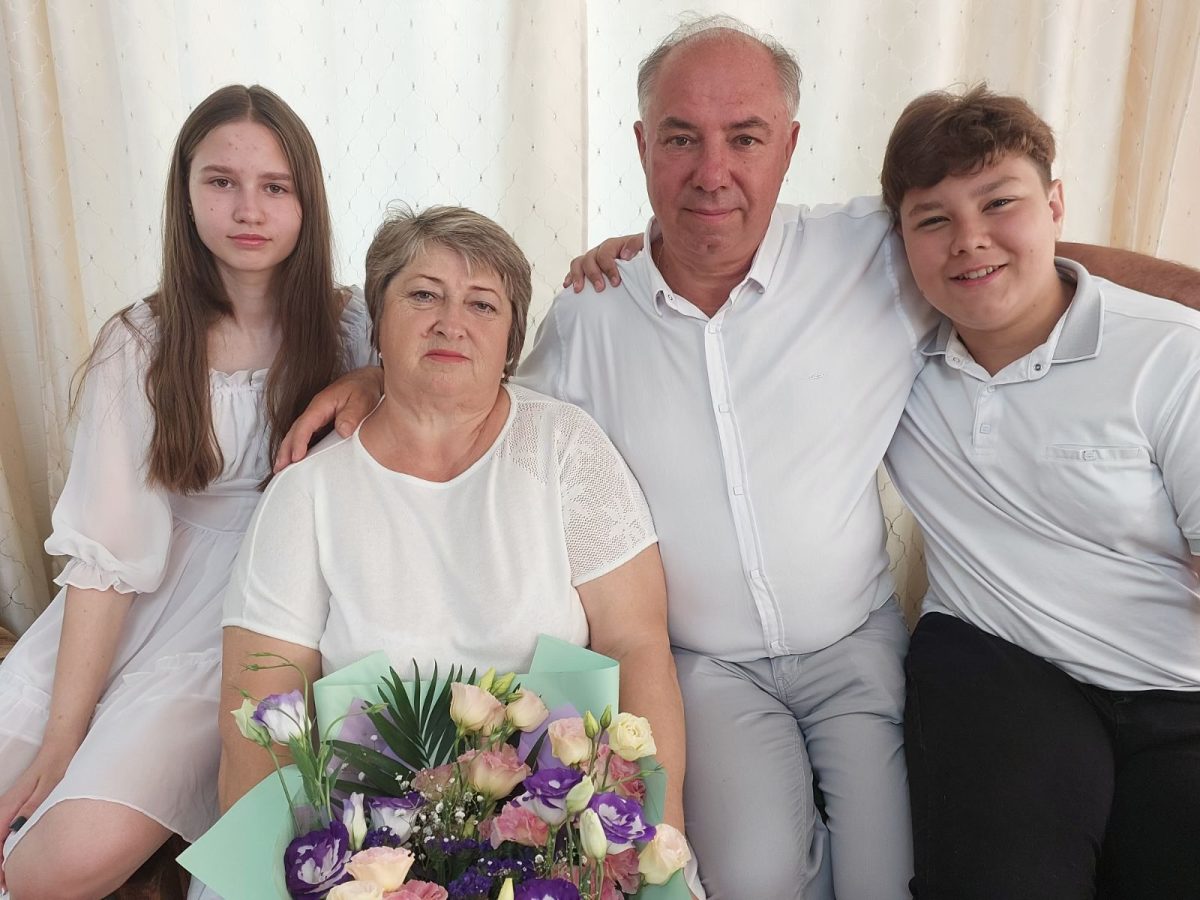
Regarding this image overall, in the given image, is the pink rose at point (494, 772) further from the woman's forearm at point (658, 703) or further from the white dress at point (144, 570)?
the white dress at point (144, 570)

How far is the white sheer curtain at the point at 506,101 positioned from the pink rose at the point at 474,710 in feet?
5.09

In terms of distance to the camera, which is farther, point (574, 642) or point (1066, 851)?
point (574, 642)

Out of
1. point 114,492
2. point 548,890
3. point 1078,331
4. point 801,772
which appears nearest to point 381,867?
point 548,890

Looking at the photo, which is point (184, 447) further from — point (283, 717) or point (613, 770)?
point (613, 770)

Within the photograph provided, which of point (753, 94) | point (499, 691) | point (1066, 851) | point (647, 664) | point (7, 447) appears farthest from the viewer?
point (7, 447)

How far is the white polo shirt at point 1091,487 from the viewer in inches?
59.9

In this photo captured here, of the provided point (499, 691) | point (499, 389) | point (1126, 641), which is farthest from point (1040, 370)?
point (499, 691)

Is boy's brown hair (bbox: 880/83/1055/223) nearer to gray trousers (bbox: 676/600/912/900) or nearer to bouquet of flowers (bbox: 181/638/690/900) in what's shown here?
gray trousers (bbox: 676/600/912/900)

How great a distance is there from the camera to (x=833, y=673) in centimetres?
177

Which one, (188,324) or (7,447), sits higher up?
(188,324)

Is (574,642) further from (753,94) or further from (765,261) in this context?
(753,94)

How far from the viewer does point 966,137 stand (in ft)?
5.17

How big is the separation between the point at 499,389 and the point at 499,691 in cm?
79

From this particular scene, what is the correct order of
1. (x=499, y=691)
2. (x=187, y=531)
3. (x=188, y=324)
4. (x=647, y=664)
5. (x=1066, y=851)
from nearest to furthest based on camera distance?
1. (x=499, y=691)
2. (x=1066, y=851)
3. (x=647, y=664)
4. (x=188, y=324)
5. (x=187, y=531)
